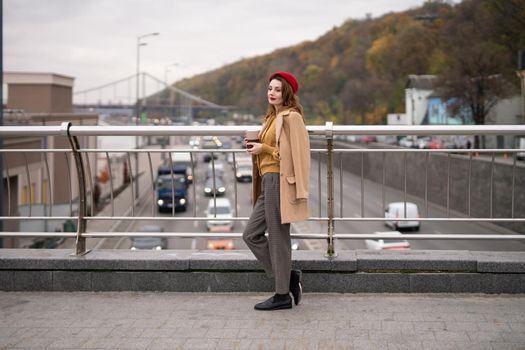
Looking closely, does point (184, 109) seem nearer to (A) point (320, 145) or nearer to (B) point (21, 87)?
(B) point (21, 87)

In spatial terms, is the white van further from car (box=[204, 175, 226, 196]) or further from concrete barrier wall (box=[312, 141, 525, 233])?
car (box=[204, 175, 226, 196])

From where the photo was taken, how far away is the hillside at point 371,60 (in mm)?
67812

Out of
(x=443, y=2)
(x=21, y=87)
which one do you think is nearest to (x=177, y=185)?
(x=21, y=87)

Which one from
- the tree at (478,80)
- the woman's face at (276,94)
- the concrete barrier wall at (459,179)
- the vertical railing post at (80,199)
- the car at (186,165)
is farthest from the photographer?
the tree at (478,80)

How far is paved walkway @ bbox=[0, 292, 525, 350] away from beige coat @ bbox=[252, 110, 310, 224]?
84 centimetres

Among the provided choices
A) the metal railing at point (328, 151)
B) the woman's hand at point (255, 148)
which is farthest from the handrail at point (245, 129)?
the woman's hand at point (255, 148)

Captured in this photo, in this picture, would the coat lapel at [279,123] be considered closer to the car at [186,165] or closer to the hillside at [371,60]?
the car at [186,165]

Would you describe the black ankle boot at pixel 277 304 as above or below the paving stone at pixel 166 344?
above

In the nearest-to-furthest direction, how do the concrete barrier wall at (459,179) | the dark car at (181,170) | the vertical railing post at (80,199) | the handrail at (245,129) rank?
the handrail at (245,129) → the vertical railing post at (80,199) → the concrete barrier wall at (459,179) → the dark car at (181,170)

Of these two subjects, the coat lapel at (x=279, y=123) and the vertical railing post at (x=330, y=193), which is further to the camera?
the vertical railing post at (x=330, y=193)

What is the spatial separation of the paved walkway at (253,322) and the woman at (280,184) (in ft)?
0.99

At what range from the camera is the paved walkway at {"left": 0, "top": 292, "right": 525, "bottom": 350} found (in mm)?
4883

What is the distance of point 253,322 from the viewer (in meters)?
5.39

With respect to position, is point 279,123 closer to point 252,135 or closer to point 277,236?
point 252,135
